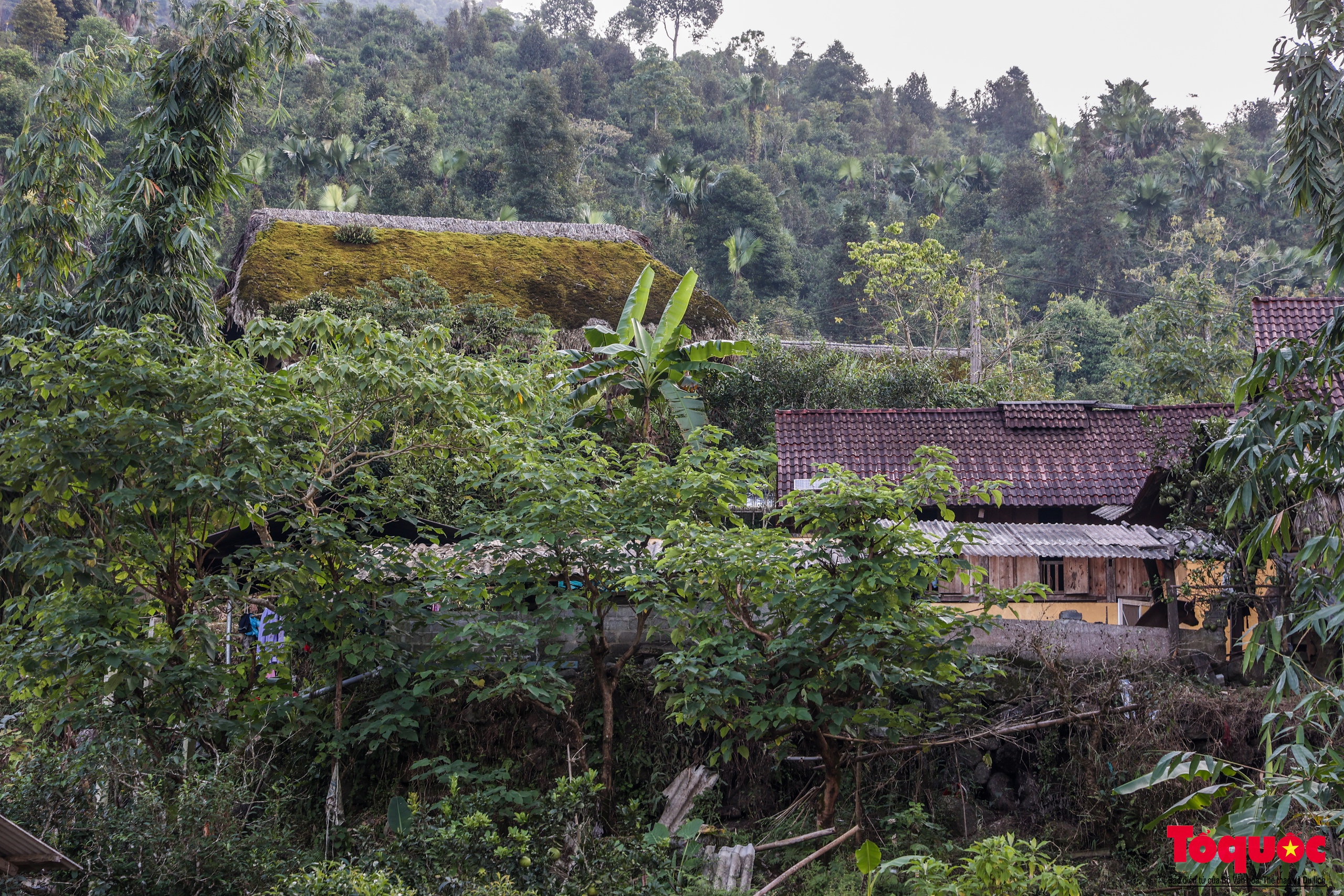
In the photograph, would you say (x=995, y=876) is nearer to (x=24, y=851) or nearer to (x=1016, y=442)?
(x=24, y=851)

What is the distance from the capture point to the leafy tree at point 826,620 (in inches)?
257

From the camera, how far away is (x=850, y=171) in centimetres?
3622

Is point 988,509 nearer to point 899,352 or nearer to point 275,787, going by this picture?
point 899,352

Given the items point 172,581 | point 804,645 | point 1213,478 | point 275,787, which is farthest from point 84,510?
point 1213,478

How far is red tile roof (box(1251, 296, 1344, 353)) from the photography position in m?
10.7

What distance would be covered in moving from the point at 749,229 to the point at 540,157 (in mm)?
6784

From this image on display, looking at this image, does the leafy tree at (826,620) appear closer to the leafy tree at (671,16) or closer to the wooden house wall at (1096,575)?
the wooden house wall at (1096,575)

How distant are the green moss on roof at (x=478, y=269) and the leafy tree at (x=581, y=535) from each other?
9296 mm

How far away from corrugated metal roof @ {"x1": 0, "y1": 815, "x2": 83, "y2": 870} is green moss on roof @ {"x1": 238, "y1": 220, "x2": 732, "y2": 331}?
12.7 metres

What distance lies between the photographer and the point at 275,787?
624 cm

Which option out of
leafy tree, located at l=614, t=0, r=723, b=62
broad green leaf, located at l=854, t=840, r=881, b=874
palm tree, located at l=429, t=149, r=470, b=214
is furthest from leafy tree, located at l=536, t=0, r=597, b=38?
broad green leaf, located at l=854, t=840, r=881, b=874

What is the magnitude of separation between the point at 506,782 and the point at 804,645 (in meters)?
2.71

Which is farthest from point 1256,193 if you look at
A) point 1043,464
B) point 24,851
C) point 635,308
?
point 24,851

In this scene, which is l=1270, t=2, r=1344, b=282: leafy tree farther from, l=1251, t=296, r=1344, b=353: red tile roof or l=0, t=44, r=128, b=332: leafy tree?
l=0, t=44, r=128, b=332: leafy tree
